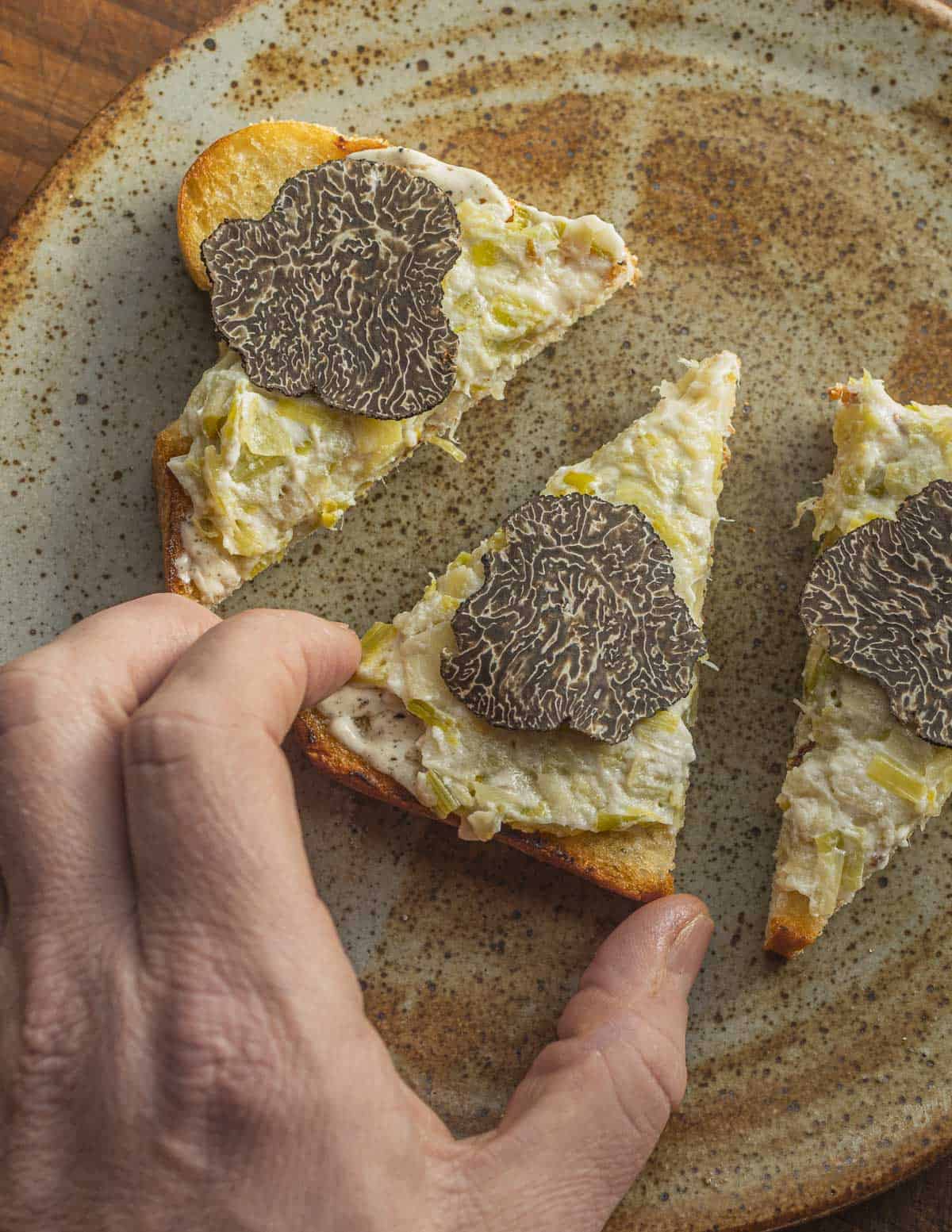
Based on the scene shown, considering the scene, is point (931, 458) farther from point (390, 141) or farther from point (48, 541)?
point (48, 541)

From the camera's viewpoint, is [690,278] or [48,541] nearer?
[48,541]

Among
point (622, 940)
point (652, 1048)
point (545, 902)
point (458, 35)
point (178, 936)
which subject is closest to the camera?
point (178, 936)

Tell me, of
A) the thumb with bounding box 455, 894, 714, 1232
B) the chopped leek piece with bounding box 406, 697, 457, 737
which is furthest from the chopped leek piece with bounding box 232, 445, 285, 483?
the thumb with bounding box 455, 894, 714, 1232

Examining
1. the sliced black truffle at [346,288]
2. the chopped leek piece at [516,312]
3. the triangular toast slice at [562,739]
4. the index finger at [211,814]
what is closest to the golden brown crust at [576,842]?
the triangular toast slice at [562,739]

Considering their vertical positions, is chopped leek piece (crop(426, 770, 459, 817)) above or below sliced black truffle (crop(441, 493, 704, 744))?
below

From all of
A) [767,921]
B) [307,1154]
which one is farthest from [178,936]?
[767,921]

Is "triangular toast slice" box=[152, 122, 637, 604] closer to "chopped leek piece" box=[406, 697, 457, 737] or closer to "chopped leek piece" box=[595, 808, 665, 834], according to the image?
"chopped leek piece" box=[406, 697, 457, 737]

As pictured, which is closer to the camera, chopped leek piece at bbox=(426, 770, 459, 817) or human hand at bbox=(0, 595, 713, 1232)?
human hand at bbox=(0, 595, 713, 1232)
